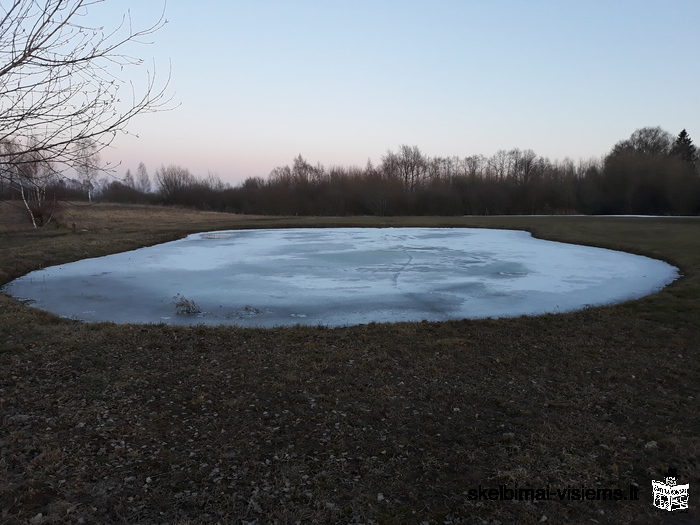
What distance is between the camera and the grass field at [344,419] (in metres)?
3.40

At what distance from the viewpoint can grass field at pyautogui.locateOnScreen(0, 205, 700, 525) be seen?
3396 millimetres

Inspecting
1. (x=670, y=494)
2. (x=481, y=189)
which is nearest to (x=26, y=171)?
(x=670, y=494)

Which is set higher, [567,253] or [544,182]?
[544,182]

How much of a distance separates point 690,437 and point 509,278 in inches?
360

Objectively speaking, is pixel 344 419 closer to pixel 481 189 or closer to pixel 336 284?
pixel 336 284

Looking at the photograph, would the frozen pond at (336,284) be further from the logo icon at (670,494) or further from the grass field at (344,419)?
the logo icon at (670,494)

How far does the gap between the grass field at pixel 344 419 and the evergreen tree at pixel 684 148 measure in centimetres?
6591

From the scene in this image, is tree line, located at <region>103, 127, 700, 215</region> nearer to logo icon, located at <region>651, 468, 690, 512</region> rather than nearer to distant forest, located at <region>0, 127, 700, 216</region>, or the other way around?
distant forest, located at <region>0, 127, 700, 216</region>

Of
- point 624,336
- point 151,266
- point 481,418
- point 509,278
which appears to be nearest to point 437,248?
point 509,278

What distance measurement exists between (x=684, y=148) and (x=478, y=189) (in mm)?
28911

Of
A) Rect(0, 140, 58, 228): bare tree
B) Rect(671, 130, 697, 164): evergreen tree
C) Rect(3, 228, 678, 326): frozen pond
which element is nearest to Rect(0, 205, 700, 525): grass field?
Rect(0, 140, 58, 228): bare tree

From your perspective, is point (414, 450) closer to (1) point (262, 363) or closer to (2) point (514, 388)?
(2) point (514, 388)

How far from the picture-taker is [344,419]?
4762 mm

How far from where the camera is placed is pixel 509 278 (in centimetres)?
1327
